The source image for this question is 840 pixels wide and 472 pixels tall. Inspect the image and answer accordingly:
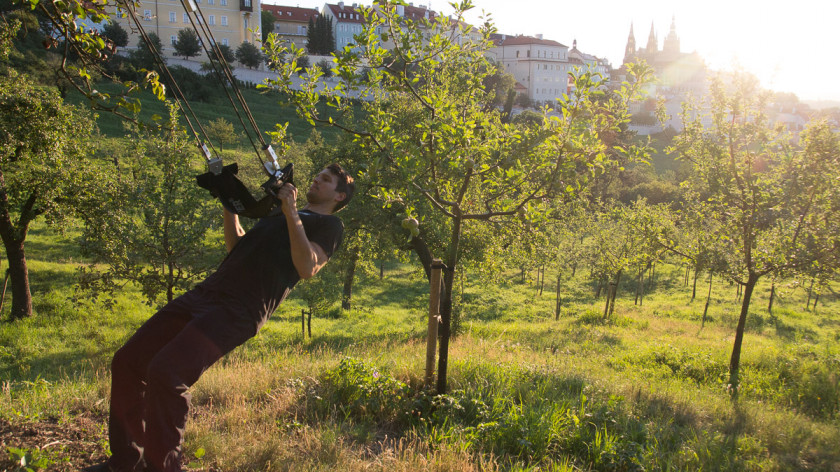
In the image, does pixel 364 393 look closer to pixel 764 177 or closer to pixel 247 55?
pixel 764 177

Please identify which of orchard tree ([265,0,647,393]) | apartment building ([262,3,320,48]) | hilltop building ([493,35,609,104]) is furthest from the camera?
hilltop building ([493,35,609,104])

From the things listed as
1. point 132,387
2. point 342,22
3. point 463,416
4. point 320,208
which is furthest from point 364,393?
point 342,22

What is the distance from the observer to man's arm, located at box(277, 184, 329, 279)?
3.15 m

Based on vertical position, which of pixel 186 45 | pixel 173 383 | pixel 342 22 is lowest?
pixel 173 383

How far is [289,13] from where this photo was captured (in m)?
96.5

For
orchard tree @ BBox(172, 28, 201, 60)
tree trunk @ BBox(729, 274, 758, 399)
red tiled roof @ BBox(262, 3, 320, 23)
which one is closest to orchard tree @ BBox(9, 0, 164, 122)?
tree trunk @ BBox(729, 274, 758, 399)

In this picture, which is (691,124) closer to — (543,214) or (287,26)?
(543,214)

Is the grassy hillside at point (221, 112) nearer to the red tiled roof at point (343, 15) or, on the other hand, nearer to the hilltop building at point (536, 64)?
the red tiled roof at point (343, 15)

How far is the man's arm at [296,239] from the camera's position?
3.15m

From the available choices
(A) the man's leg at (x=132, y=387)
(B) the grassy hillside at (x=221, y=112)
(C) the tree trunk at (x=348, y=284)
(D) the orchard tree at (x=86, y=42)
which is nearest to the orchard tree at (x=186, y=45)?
(B) the grassy hillside at (x=221, y=112)

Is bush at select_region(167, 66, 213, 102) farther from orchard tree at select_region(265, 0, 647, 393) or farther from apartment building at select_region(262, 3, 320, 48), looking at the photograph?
orchard tree at select_region(265, 0, 647, 393)

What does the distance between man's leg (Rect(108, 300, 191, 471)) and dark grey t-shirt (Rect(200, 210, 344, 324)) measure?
0.94 ft

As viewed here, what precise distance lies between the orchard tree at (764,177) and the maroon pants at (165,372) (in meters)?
9.86

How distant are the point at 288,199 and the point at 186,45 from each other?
7118 centimetres
